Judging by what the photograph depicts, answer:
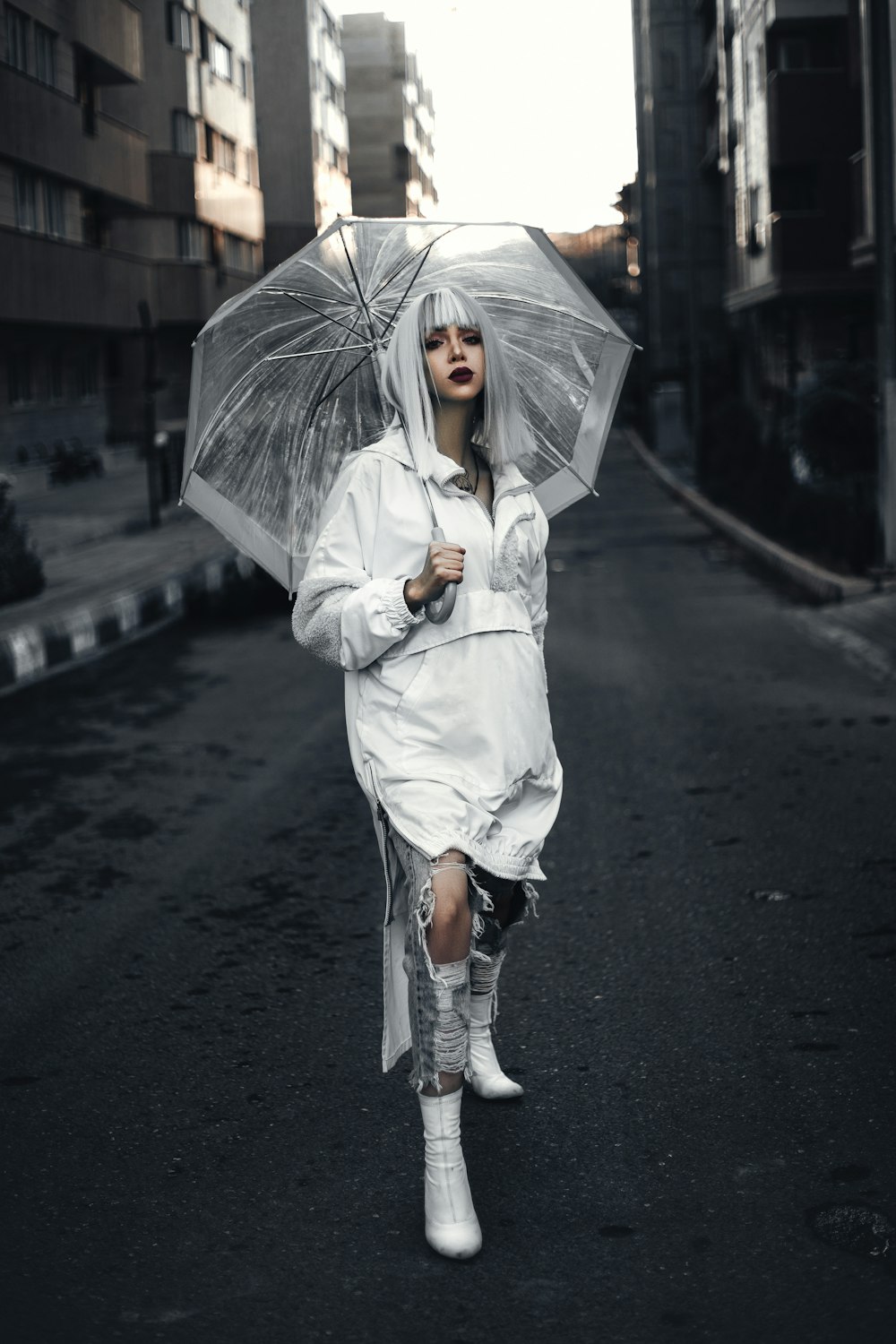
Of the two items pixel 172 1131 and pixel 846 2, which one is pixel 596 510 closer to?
pixel 846 2

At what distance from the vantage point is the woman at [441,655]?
10.0ft

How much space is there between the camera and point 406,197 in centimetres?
423

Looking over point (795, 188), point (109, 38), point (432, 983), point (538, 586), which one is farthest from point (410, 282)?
point (109, 38)

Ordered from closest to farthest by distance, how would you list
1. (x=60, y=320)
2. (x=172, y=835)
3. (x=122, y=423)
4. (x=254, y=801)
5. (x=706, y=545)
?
(x=172, y=835) < (x=254, y=801) < (x=706, y=545) < (x=60, y=320) < (x=122, y=423)

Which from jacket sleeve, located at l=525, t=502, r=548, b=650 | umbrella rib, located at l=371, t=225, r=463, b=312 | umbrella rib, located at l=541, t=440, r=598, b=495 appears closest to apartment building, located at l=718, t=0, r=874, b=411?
umbrella rib, located at l=541, t=440, r=598, b=495

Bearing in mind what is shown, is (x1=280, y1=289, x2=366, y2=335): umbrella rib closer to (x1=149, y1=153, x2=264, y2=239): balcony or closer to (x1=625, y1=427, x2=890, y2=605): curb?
(x1=625, y1=427, x2=890, y2=605): curb

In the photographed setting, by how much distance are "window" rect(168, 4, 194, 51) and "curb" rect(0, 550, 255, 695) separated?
25.4 m

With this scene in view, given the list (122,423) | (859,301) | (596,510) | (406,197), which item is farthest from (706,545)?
(122,423)

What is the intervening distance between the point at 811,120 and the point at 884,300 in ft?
61.9

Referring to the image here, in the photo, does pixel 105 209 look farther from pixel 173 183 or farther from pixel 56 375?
pixel 173 183

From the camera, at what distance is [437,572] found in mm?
2893

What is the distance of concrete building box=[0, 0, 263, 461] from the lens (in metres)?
29.8

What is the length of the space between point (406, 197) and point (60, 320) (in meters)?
28.6

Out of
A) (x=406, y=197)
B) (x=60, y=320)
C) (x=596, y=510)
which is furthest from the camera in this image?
(x=60, y=320)
